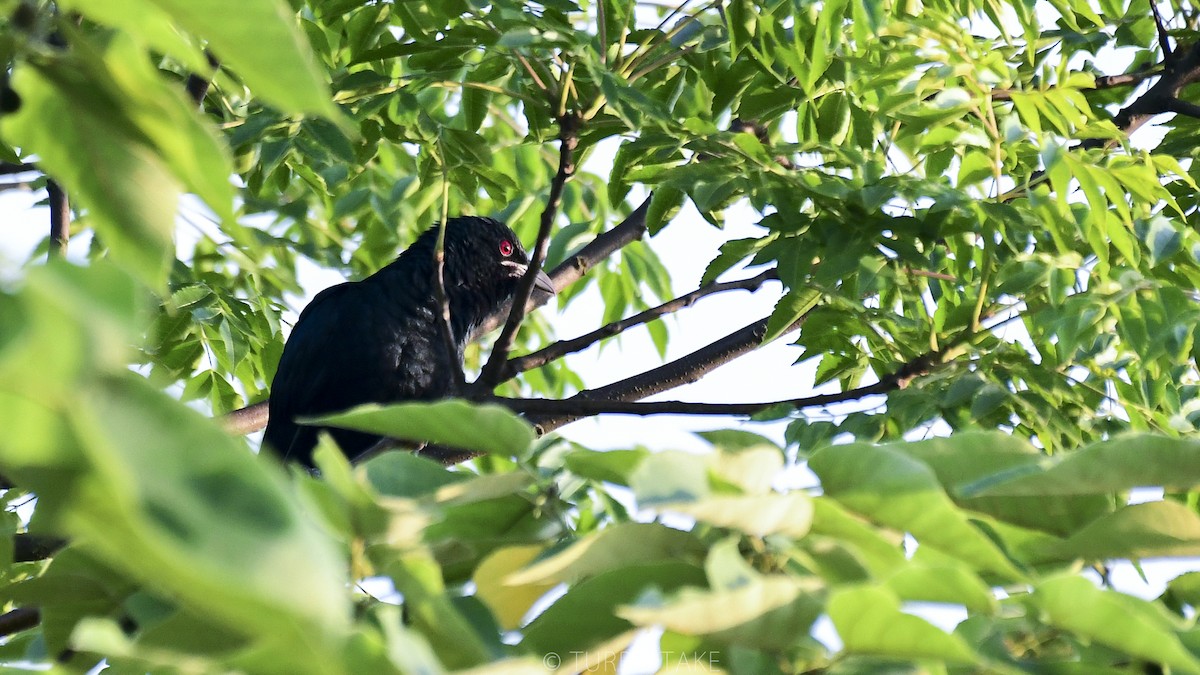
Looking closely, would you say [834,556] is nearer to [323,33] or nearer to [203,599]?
[203,599]

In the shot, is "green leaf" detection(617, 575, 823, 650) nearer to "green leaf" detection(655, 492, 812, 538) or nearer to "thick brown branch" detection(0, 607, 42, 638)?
"green leaf" detection(655, 492, 812, 538)

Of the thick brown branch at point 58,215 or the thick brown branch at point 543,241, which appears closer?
the thick brown branch at point 543,241

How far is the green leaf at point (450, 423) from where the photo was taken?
3.29ft

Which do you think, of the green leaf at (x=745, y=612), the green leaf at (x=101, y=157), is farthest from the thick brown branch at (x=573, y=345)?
the green leaf at (x=101, y=157)

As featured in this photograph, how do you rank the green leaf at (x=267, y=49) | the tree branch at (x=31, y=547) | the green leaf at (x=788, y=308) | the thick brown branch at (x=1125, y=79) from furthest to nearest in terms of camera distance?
1. the thick brown branch at (x=1125, y=79)
2. the green leaf at (x=788, y=308)
3. the tree branch at (x=31, y=547)
4. the green leaf at (x=267, y=49)

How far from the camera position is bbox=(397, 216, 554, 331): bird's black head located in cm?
539

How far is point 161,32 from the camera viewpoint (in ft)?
2.51

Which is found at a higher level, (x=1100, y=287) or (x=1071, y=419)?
(x=1100, y=287)

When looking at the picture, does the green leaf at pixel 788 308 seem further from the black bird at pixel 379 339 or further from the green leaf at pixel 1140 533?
the green leaf at pixel 1140 533

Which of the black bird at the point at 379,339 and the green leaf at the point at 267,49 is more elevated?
the green leaf at the point at 267,49

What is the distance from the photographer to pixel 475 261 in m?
5.45

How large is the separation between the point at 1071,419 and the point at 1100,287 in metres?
0.50

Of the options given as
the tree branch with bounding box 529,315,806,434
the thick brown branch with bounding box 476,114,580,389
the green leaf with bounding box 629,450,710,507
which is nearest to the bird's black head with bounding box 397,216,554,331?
the tree branch with bounding box 529,315,806,434

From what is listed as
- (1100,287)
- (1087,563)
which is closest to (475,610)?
(1087,563)
